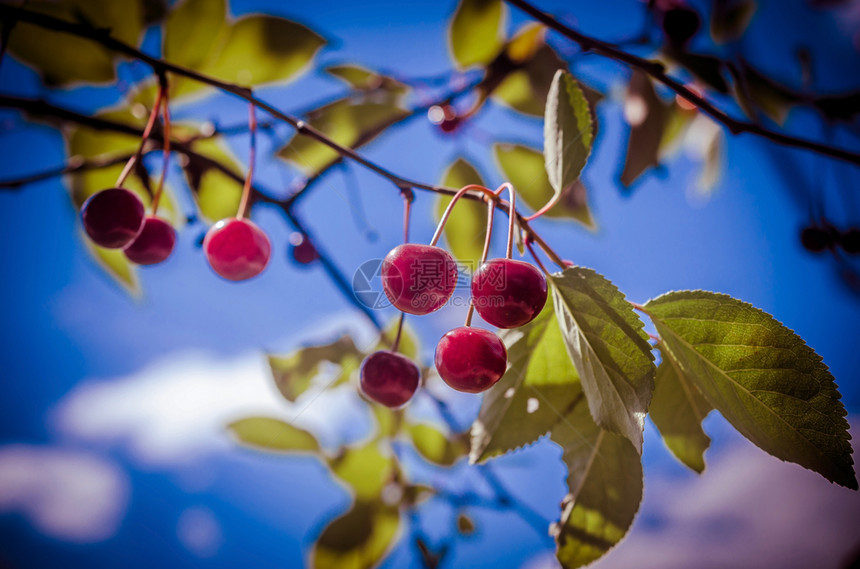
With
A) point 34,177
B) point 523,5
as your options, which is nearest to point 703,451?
point 523,5

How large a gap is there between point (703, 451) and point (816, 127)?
0.92 m

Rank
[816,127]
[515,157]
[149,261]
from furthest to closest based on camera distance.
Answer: [816,127] < [515,157] < [149,261]

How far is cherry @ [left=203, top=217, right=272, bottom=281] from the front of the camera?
602mm

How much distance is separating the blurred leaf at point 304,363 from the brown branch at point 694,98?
699 mm

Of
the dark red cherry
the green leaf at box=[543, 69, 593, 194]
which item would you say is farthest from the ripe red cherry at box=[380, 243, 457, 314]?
the green leaf at box=[543, 69, 593, 194]

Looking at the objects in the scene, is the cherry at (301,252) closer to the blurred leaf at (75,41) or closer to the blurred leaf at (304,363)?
the blurred leaf at (304,363)

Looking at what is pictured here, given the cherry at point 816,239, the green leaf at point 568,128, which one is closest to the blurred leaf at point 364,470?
the green leaf at point 568,128

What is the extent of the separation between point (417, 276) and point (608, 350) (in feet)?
0.60

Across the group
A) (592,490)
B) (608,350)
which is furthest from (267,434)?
(608,350)

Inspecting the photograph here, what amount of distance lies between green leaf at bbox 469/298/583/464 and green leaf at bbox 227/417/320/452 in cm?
60

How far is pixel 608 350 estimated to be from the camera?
1.33 ft

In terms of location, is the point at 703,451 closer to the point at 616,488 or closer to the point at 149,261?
the point at 616,488

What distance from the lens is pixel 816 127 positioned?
3.36 feet

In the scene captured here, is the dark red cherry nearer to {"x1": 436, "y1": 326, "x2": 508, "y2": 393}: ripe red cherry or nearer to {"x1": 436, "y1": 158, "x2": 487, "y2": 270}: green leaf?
{"x1": 436, "y1": 326, "x2": 508, "y2": 393}: ripe red cherry
